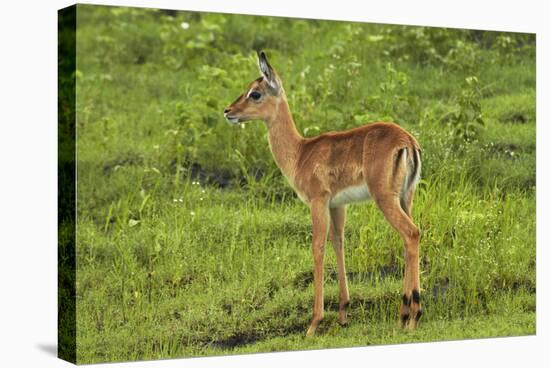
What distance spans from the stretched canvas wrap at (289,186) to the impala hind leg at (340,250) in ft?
0.05

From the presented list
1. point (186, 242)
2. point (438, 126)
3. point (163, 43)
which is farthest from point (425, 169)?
point (163, 43)

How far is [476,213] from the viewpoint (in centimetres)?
1048

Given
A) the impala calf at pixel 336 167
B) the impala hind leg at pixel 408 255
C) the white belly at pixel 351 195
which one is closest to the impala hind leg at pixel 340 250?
the impala calf at pixel 336 167

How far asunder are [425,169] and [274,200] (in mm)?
1431

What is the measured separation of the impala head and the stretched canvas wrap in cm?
2

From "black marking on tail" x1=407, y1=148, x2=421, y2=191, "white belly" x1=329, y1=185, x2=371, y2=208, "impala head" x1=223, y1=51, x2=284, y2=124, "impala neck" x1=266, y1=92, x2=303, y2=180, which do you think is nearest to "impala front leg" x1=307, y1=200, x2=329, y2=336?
"white belly" x1=329, y1=185, x2=371, y2=208

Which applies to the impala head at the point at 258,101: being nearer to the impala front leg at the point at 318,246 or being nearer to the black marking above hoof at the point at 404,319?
the impala front leg at the point at 318,246

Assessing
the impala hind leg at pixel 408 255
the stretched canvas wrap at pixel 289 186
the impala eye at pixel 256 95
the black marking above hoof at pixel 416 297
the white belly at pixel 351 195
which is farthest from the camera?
the black marking above hoof at pixel 416 297

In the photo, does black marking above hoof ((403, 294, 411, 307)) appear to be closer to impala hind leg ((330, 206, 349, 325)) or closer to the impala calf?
the impala calf

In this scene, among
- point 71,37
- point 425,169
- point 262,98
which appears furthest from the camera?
point 425,169

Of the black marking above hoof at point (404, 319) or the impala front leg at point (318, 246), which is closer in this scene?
the impala front leg at point (318, 246)

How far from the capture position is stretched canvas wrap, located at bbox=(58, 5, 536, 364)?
9.15 metres

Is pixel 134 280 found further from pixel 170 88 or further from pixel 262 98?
pixel 170 88

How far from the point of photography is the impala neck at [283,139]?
9539 millimetres
